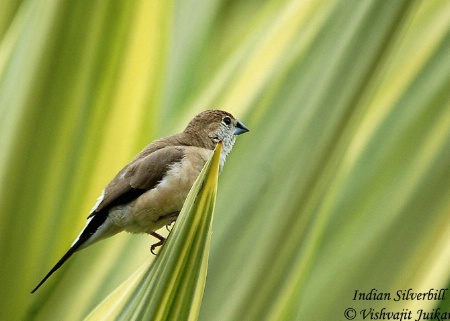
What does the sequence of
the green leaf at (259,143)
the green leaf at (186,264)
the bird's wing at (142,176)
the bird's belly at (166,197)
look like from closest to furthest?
the green leaf at (186,264), the green leaf at (259,143), the bird's wing at (142,176), the bird's belly at (166,197)

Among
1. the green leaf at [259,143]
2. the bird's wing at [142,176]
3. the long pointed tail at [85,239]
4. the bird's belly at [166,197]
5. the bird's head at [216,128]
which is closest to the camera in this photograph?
the green leaf at [259,143]

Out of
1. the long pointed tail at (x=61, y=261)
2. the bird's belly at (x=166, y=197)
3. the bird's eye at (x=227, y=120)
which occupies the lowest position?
the long pointed tail at (x=61, y=261)

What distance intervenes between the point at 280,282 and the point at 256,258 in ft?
0.18

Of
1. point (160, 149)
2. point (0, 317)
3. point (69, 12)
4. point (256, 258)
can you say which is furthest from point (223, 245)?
point (160, 149)

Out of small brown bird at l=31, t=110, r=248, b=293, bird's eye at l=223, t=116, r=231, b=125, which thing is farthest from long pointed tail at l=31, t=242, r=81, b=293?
bird's eye at l=223, t=116, r=231, b=125

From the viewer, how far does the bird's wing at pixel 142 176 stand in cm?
169

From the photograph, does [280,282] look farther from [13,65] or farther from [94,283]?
[13,65]

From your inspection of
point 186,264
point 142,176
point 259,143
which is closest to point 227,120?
point 142,176

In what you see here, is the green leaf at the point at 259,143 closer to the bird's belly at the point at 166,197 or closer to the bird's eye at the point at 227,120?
the bird's eye at the point at 227,120

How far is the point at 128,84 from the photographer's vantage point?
4.53 ft

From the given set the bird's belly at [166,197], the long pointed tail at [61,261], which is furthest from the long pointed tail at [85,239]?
the bird's belly at [166,197]

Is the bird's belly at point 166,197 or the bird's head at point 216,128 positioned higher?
the bird's head at point 216,128

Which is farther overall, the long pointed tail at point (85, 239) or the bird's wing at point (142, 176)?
the bird's wing at point (142, 176)

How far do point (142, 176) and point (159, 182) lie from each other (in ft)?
0.24
